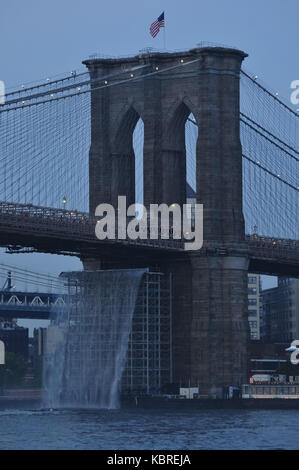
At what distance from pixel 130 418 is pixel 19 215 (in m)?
15.7

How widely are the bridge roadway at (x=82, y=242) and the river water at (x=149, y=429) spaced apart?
11749mm

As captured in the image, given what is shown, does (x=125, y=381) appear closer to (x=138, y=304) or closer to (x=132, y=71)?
(x=138, y=304)

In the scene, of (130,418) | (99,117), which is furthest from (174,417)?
(99,117)

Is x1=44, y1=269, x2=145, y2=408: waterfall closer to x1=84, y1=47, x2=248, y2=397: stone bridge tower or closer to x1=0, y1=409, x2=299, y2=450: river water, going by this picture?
x1=84, y1=47, x2=248, y2=397: stone bridge tower

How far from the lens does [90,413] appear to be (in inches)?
5438

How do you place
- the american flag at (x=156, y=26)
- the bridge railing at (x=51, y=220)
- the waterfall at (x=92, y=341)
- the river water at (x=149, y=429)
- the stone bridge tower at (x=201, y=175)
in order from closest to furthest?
the river water at (x=149, y=429), the bridge railing at (x=51, y=220), the american flag at (x=156, y=26), the waterfall at (x=92, y=341), the stone bridge tower at (x=201, y=175)

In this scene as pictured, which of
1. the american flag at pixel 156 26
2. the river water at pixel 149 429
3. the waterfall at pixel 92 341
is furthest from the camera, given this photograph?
the waterfall at pixel 92 341

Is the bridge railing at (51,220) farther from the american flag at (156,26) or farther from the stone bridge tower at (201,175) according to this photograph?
the american flag at (156,26)

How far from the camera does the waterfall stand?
14638cm

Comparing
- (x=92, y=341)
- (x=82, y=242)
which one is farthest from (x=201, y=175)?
(x=92, y=341)

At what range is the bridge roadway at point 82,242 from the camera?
134750 mm

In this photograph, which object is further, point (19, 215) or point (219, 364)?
point (219, 364)

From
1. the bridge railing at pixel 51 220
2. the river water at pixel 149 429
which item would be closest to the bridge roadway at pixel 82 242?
the bridge railing at pixel 51 220
